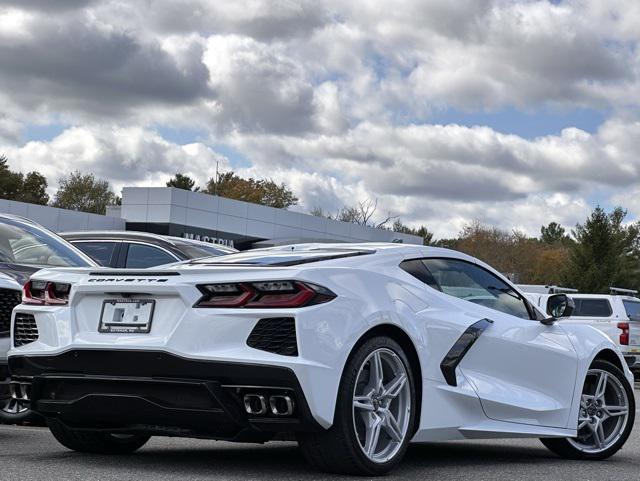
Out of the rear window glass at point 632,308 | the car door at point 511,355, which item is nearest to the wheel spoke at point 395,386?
the car door at point 511,355

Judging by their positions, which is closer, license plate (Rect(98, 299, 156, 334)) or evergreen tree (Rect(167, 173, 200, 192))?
license plate (Rect(98, 299, 156, 334))

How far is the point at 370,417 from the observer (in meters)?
5.95

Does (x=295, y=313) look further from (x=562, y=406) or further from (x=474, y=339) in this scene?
(x=562, y=406)

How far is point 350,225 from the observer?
224ft

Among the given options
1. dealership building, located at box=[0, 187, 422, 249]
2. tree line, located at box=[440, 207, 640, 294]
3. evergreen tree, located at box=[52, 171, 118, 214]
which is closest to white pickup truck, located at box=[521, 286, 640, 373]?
tree line, located at box=[440, 207, 640, 294]

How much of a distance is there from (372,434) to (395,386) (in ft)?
1.03

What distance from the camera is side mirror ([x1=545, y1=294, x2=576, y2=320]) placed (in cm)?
757

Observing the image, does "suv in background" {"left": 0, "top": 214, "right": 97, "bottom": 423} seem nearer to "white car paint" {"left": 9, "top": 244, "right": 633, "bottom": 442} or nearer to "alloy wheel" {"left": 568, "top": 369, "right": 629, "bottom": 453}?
"white car paint" {"left": 9, "top": 244, "right": 633, "bottom": 442}

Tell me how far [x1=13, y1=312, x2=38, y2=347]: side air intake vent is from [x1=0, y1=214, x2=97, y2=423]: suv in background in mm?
1075

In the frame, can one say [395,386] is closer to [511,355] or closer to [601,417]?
[511,355]

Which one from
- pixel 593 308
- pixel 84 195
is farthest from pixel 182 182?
pixel 593 308

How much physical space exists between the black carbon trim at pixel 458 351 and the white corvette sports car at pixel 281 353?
12 millimetres

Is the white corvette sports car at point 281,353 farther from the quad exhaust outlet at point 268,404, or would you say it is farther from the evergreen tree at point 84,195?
the evergreen tree at point 84,195

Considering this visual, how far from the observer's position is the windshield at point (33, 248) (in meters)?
8.76
